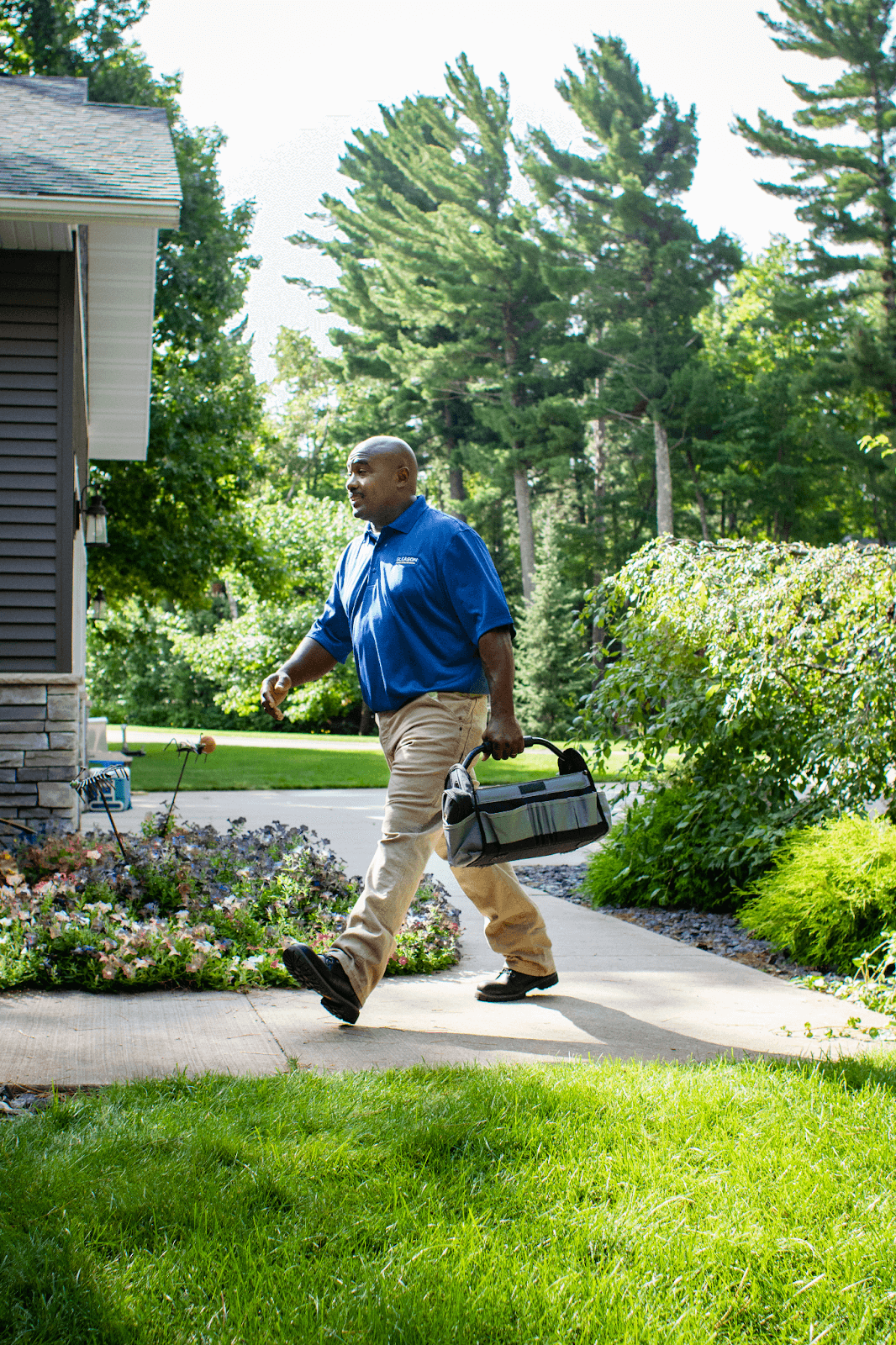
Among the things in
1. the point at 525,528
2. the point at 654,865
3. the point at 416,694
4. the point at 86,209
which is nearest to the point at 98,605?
the point at 86,209

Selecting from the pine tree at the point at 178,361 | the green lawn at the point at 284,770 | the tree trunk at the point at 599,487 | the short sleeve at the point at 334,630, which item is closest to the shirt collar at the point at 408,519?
the short sleeve at the point at 334,630

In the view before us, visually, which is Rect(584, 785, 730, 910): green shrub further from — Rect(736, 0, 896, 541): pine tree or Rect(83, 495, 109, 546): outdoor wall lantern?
Rect(736, 0, 896, 541): pine tree

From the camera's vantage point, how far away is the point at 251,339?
2550 centimetres

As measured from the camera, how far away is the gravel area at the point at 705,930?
4718mm

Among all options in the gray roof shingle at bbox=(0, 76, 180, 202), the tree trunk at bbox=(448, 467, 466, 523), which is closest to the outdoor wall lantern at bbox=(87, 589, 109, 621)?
the gray roof shingle at bbox=(0, 76, 180, 202)

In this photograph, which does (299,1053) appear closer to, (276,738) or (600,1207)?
(600,1207)

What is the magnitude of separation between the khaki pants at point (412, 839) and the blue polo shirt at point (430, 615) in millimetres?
70

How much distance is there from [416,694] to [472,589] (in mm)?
372

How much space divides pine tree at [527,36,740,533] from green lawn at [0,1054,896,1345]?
1063 inches

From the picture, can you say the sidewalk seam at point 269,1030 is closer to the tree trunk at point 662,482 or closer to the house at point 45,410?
the house at point 45,410

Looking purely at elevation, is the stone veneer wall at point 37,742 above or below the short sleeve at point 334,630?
below

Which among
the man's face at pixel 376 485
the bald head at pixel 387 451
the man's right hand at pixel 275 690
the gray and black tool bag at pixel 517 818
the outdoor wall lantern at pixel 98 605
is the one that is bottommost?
the outdoor wall lantern at pixel 98 605

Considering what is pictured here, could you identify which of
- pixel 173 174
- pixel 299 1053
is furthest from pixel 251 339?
pixel 299 1053

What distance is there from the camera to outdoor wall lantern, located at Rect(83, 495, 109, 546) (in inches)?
486
